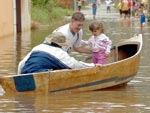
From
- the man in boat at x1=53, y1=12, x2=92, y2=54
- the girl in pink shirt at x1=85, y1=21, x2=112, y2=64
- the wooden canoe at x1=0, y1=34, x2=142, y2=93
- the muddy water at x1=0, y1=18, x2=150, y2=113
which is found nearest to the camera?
the muddy water at x1=0, y1=18, x2=150, y2=113

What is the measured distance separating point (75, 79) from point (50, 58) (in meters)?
0.63

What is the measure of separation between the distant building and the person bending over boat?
54.4 ft

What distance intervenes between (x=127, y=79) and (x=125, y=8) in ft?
119

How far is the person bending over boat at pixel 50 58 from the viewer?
1217 cm

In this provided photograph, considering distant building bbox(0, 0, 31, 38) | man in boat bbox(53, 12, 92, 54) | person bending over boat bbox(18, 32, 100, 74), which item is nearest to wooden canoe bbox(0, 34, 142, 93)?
person bending over boat bbox(18, 32, 100, 74)

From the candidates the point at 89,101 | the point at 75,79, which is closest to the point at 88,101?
the point at 89,101

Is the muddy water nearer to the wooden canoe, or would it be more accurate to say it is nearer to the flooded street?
the flooded street

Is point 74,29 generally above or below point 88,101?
above

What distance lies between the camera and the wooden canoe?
11883 millimetres

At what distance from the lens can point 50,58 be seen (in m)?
12.2

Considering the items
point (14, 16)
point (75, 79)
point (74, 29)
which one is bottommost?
point (14, 16)

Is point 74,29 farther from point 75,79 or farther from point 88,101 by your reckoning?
point 88,101

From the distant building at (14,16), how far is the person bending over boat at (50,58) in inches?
653

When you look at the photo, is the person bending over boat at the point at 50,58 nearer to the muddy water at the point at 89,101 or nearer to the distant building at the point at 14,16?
the muddy water at the point at 89,101
